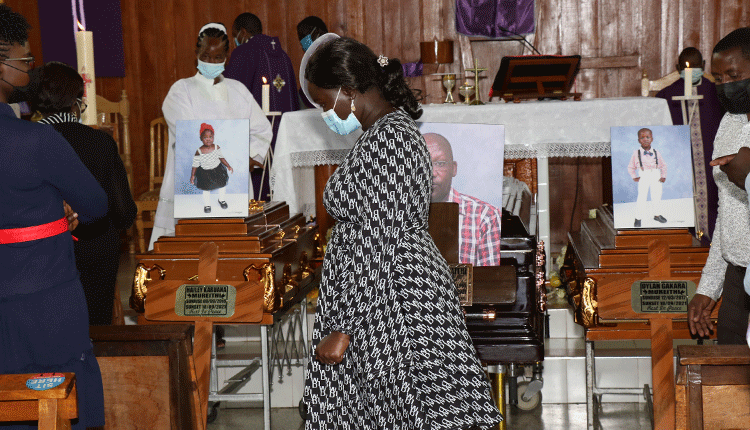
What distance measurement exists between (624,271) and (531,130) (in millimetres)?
1311

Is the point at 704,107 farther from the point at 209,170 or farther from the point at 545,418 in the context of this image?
the point at 209,170

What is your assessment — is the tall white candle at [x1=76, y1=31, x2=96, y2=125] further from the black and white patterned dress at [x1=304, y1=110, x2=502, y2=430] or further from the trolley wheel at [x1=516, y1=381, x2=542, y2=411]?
the trolley wheel at [x1=516, y1=381, x2=542, y2=411]

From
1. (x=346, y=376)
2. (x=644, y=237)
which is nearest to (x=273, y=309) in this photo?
(x=346, y=376)

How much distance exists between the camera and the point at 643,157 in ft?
10.9

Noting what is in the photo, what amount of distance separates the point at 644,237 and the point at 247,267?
5.70 ft

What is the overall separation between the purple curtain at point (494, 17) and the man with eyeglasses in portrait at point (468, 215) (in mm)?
4107

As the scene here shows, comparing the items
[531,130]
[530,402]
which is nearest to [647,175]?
[531,130]

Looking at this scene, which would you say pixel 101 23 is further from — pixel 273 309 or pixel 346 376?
pixel 346 376

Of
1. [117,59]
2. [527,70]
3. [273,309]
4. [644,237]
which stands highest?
[117,59]

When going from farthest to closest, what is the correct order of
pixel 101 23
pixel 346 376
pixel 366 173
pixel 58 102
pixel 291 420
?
pixel 101 23, pixel 291 420, pixel 58 102, pixel 346 376, pixel 366 173

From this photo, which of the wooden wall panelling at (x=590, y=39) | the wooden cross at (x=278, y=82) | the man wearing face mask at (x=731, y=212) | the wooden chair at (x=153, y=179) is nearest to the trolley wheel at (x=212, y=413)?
the man wearing face mask at (x=731, y=212)

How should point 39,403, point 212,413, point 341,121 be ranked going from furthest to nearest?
point 212,413 < point 341,121 < point 39,403

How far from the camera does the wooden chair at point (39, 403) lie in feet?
5.65

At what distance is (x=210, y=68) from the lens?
4.51 m
